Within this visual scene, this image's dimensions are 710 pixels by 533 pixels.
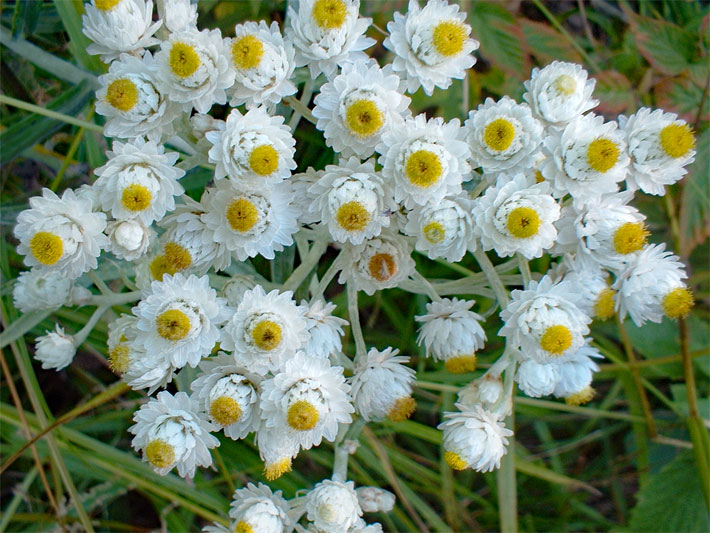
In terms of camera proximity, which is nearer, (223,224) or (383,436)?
(223,224)

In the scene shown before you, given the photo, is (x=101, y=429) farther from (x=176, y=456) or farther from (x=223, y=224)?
(x=223, y=224)

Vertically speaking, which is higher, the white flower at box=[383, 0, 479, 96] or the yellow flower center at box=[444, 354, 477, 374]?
the white flower at box=[383, 0, 479, 96]

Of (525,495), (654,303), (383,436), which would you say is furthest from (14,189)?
(525,495)

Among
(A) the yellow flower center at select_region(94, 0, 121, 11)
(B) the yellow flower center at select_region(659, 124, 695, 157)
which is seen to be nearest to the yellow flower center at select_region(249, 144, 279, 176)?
(A) the yellow flower center at select_region(94, 0, 121, 11)

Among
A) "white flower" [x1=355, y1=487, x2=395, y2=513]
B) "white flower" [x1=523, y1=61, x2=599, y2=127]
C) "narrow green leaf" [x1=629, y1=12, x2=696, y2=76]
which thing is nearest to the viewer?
"white flower" [x1=523, y1=61, x2=599, y2=127]

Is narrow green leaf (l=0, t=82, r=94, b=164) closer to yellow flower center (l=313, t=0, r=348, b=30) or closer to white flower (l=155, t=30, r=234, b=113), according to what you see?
white flower (l=155, t=30, r=234, b=113)

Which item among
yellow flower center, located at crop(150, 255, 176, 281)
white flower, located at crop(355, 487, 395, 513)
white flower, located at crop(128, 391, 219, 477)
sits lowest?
white flower, located at crop(355, 487, 395, 513)
